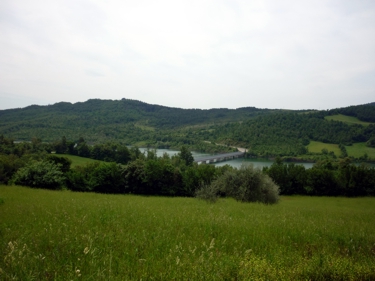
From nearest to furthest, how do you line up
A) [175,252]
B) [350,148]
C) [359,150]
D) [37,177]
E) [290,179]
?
[175,252]
[37,177]
[290,179]
[359,150]
[350,148]

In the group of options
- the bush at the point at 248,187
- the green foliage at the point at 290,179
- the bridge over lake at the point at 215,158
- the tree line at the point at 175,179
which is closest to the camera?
the bush at the point at 248,187

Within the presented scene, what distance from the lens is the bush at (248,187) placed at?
2571 centimetres

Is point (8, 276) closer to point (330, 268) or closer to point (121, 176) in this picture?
point (330, 268)

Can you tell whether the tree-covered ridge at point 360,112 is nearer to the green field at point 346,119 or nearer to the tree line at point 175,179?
the green field at point 346,119

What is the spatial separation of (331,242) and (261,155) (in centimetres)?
12869

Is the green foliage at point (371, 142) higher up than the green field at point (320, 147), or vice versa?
the green foliage at point (371, 142)

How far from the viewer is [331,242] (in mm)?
6609

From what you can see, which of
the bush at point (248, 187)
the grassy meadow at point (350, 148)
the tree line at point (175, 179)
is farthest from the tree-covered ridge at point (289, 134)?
the bush at point (248, 187)

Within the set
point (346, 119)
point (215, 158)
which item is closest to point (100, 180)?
point (215, 158)

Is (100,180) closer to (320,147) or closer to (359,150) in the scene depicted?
(320,147)

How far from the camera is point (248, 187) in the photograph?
85.9 feet

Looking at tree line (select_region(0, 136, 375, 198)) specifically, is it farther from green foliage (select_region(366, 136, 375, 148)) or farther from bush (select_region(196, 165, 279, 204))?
green foliage (select_region(366, 136, 375, 148))

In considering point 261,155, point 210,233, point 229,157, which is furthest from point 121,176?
point 261,155

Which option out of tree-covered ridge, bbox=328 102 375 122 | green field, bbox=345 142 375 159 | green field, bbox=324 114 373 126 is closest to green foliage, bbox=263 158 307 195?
green field, bbox=345 142 375 159
